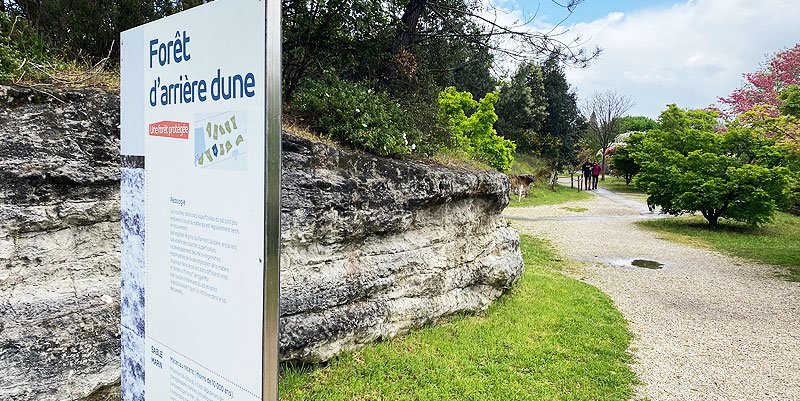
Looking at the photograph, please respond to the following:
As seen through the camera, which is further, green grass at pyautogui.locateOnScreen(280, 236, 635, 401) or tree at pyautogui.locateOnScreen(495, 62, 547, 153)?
tree at pyautogui.locateOnScreen(495, 62, 547, 153)

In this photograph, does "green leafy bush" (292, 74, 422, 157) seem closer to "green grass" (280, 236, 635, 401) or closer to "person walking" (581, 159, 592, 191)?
"green grass" (280, 236, 635, 401)

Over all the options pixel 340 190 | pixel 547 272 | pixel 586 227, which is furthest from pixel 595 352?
pixel 586 227

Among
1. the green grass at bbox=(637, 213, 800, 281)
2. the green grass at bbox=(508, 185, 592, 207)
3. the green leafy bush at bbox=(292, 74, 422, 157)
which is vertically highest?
the green leafy bush at bbox=(292, 74, 422, 157)

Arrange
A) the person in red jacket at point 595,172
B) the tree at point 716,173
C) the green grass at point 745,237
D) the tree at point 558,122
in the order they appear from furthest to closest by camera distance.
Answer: the person in red jacket at point 595,172 → the tree at point 558,122 → the tree at point 716,173 → the green grass at point 745,237

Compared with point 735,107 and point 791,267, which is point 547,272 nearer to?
point 791,267

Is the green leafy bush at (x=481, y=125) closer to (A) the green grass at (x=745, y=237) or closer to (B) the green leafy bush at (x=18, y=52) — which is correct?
(A) the green grass at (x=745, y=237)

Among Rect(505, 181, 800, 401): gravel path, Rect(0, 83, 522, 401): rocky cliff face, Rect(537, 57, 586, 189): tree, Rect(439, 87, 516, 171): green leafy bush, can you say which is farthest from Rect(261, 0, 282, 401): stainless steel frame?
Rect(537, 57, 586, 189): tree

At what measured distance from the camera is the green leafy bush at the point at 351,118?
4.98 metres

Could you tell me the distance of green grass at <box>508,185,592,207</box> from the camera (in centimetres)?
2231

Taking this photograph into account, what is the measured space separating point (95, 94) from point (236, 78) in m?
2.45

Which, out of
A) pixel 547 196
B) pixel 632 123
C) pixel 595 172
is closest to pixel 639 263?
pixel 547 196

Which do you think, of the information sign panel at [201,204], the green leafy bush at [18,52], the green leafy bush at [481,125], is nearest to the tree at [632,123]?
the green leafy bush at [481,125]

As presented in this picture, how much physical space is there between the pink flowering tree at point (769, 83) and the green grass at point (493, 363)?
13.5m

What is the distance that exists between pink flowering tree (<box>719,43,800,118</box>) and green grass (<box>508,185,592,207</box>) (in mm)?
7774
